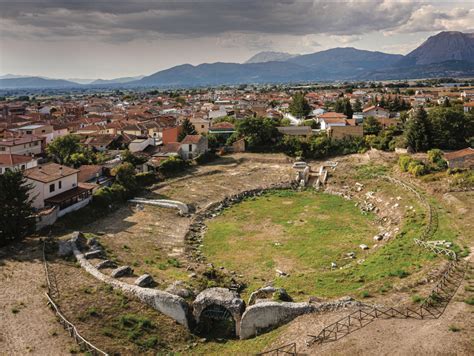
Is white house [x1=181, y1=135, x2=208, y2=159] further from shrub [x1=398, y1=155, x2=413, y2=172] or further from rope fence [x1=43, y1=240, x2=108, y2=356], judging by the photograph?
rope fence [x1=43, y1=240, x2=108, y2=356]

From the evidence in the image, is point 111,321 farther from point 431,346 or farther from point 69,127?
point 69,127

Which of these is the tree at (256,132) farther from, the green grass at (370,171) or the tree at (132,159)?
the tree at (132,159)

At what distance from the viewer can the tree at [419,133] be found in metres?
44.2

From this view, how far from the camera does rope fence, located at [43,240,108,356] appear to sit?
1451 centimetres

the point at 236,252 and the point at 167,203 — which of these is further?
the point at 167,203

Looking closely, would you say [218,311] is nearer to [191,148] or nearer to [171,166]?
[171,166]

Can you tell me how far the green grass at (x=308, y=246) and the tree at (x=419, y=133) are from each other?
13400mm

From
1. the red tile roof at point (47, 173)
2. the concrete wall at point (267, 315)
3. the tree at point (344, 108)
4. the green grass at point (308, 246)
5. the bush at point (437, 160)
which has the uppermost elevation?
the tree at point (344, 108)

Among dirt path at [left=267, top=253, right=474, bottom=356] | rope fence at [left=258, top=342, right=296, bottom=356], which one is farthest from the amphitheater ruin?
dirt path at [left=267, top=253, right=474, bottom=356]

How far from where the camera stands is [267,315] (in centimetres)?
1681

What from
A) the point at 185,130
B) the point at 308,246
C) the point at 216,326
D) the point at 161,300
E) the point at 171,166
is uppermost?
the point at 185,130

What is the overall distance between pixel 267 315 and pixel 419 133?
3477 centimetres

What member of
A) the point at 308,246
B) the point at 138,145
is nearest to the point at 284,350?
the point at 308,246

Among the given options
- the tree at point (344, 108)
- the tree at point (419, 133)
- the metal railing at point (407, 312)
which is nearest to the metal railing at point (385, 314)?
the metal railing at point (407, 312)
